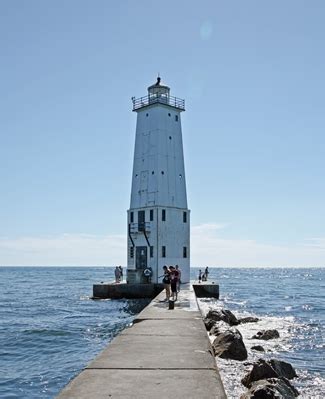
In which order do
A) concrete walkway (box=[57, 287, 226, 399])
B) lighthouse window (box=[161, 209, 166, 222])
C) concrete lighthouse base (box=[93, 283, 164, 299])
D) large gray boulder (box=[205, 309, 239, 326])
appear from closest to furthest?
concrete walkway (box=[57, 287, 226, 399]) → large gray boulder (box=[205, 309, 239, 326]) → concrete lighthouse base (box=[93, 283, 164, 299]) → lighthouse window (box=[161, 209, 166, 222])

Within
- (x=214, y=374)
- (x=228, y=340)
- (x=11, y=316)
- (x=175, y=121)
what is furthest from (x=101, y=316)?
(x=214, y=374)

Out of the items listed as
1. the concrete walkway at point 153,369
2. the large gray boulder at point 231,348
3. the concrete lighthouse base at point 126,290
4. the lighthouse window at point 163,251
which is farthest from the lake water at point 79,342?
the lighthouse window at point 163,251

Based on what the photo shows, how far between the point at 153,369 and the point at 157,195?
2977cm

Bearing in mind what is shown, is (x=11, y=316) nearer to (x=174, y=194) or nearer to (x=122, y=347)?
(x=174, y=194)

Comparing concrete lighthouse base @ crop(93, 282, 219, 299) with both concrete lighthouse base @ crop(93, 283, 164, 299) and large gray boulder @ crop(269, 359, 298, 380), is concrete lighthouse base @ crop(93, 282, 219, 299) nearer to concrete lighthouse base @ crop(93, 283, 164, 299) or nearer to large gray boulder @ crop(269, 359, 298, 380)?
concrete lighthouse base @ crop(93, 283, 164, 299)

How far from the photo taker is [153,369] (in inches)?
360

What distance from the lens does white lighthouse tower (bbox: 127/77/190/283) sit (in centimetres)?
3856

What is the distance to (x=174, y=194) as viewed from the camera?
3981 centimetres

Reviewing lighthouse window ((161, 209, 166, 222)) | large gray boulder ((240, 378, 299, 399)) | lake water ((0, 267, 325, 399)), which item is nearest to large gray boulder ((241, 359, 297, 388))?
lake water ((0, 267, 325, 399))

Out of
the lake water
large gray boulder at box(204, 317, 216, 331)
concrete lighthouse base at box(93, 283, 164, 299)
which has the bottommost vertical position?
the lake water

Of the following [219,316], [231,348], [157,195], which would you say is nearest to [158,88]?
[157,195]

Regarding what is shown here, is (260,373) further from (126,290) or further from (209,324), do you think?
(126,290)

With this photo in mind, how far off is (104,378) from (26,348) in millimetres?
13121

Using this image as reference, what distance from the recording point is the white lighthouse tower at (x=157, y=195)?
127ft
